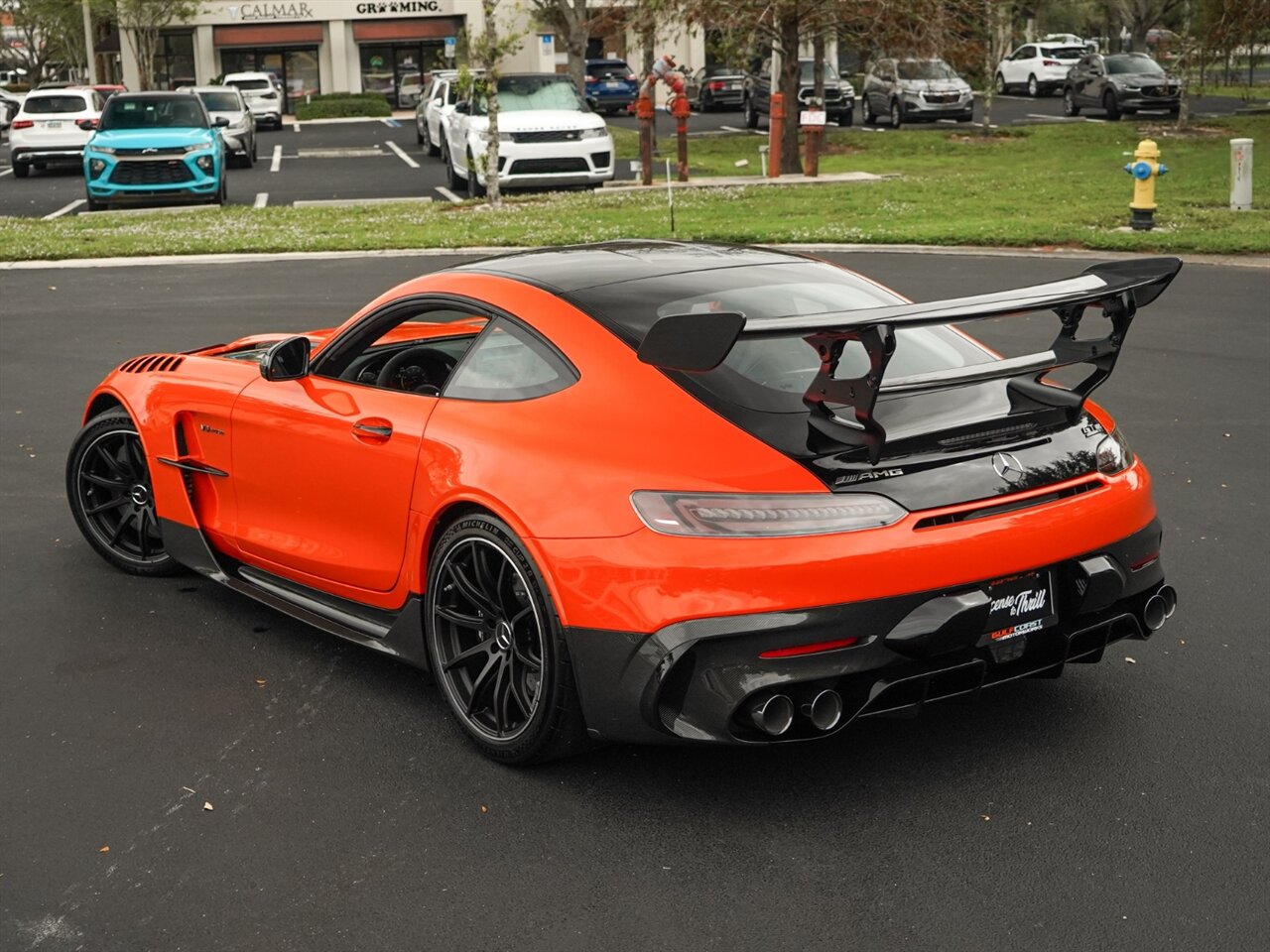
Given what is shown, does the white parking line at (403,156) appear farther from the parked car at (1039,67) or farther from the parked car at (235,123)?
the parked car at (1039,67)

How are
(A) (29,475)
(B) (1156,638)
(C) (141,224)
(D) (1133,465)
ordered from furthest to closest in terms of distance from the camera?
(C) (141,224)
(A) (29,475)
(B) (1156,638)
(D) (1133,465)

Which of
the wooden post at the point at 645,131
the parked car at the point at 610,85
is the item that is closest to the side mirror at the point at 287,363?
the wooden post at the point at 645,131

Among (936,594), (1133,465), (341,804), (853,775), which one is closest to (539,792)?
(341,804)

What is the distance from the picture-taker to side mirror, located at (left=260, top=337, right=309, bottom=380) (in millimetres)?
5555

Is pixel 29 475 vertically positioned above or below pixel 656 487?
below

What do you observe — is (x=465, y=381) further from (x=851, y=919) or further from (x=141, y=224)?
(x=141, y=224)

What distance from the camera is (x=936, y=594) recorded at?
4.09 meters

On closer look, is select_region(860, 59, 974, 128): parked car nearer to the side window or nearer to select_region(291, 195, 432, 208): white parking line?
select_region(291, 195, 432, 208): white parking line

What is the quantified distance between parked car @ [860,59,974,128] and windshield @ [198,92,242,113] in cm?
1599

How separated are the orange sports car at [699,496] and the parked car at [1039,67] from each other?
172 feet

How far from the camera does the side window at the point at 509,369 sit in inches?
184

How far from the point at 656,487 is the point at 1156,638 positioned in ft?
7.78

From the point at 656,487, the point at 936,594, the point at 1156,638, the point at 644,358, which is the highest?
the point at 644,358

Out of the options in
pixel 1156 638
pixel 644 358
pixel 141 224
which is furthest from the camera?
pixel 141 224
